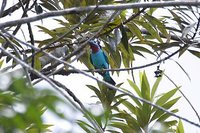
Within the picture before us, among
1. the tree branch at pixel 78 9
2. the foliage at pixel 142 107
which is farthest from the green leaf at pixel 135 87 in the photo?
the tree branch at pixel 78 9

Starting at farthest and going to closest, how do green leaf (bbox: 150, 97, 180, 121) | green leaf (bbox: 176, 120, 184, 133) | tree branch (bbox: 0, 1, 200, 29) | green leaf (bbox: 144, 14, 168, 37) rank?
green leaf (bbox: 150, 97, 180, 121), green leaf (bbox: 176, 120, 184, 133), green leaf (bbox: 144, 14, 168, 37), tree branch (bbox: 0, 1, 200, 29)

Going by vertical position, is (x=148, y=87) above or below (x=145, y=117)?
above

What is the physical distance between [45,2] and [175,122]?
30.8 inches

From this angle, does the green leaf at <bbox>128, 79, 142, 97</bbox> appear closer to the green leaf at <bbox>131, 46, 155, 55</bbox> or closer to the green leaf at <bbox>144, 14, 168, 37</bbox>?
the green leaf at <bbox>131, 46, 155, 55</bbox>

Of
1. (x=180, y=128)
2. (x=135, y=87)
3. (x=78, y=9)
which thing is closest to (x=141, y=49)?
(x=135, y=87)

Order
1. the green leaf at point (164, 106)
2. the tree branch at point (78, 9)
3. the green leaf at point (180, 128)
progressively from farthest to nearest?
the green leaf at point (164, 106), the green leaf at point (180, 128), the tree branch at point (78, 9)

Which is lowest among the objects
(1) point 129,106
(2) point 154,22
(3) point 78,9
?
(3) point 78,9

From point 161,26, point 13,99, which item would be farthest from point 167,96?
point 13,99

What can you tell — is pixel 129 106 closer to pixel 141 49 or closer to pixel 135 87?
pixel 135 87

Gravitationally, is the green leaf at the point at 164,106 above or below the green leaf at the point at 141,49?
A: below

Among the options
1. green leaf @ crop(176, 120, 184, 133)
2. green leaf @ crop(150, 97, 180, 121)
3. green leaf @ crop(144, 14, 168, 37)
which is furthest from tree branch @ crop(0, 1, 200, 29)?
green leaf @ crop(150, 97, 180, 121)

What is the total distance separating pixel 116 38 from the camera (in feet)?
5.05

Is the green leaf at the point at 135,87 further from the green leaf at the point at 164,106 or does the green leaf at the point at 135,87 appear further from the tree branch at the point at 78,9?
the tree branch at the point at 78,9

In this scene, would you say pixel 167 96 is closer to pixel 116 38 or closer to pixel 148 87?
pixel 148 87
